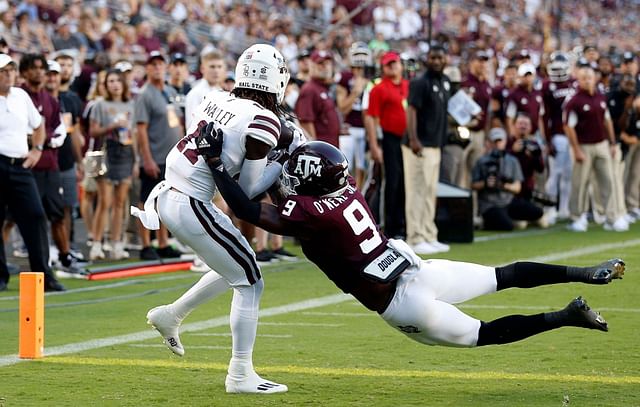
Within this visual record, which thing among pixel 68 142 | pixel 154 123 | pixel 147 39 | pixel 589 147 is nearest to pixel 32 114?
pixel 68 142

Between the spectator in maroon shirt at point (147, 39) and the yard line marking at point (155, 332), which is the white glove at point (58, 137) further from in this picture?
the spectator in maroon shirt at point (147, 39)

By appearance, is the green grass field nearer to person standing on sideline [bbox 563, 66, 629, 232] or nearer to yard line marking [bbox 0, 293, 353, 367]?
yard line marking [bbox 0, 293, 353, 367]

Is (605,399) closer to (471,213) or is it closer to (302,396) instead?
(302,396)

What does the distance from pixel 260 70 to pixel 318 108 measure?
6.64 meters

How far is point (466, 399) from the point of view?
5809 mm

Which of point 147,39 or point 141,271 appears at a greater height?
point 147,39

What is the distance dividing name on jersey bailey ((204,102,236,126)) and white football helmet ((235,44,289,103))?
16cm

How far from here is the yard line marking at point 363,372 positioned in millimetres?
6284

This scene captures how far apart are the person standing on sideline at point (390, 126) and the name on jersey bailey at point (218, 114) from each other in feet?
23.8

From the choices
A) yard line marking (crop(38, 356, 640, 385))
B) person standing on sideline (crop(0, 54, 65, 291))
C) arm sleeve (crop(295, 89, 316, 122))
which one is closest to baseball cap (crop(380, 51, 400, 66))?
arm sleeve (crop(295, 89, 316, 122))

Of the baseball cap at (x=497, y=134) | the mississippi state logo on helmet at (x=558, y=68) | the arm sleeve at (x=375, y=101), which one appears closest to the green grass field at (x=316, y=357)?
the arm sleeve at (x=375, y=101)

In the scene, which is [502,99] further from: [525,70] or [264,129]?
[264,129]

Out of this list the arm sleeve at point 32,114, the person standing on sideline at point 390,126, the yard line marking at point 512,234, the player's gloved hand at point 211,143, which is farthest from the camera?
the yard line marking at point 512,234

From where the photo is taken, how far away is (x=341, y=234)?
19.5ft
